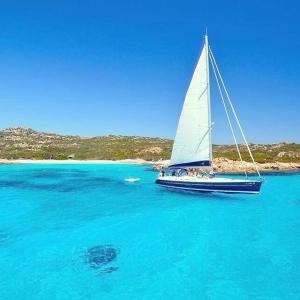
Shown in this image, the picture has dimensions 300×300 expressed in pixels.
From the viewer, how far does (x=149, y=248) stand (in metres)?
22.5

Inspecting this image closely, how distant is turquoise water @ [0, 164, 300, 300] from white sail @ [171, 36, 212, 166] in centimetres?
527

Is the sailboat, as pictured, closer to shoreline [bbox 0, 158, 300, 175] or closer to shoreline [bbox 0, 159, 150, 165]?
shoreline [bbox 0, 158, 300, 175]

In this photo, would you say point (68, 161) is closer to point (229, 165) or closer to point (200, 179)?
point (229, 165)

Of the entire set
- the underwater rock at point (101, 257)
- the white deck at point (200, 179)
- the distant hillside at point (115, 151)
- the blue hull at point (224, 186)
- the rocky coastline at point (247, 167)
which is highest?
the distant hillside at point (115, 151)

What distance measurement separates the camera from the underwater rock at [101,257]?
61.0 feet

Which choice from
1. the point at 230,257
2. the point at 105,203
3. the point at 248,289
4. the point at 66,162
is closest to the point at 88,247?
the point at 230,257

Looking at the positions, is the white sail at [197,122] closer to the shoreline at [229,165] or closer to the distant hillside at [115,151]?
the shoreline at [229,165]

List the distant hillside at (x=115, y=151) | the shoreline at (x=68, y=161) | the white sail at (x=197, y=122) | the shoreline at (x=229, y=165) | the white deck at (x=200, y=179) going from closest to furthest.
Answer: the white deck at (x=200, y=179) < the white sail at (x=197, y=122) < the shoreline at (x=229, y=165) < the distant hillside at (x=115, y=151) < the shoreline at (x=68, y=161)

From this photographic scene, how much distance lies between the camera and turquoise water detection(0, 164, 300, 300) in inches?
650

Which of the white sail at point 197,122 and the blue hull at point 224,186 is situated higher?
the white sail at point 197,122

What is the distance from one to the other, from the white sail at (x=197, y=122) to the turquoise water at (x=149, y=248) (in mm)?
5266

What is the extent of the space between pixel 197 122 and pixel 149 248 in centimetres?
2279

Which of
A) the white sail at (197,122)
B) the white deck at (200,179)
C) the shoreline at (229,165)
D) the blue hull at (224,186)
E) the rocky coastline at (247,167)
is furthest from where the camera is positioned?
the shoreline at (229,165)

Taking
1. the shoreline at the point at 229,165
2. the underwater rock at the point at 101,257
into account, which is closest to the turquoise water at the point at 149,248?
the underwater rock at the point at 101,257
